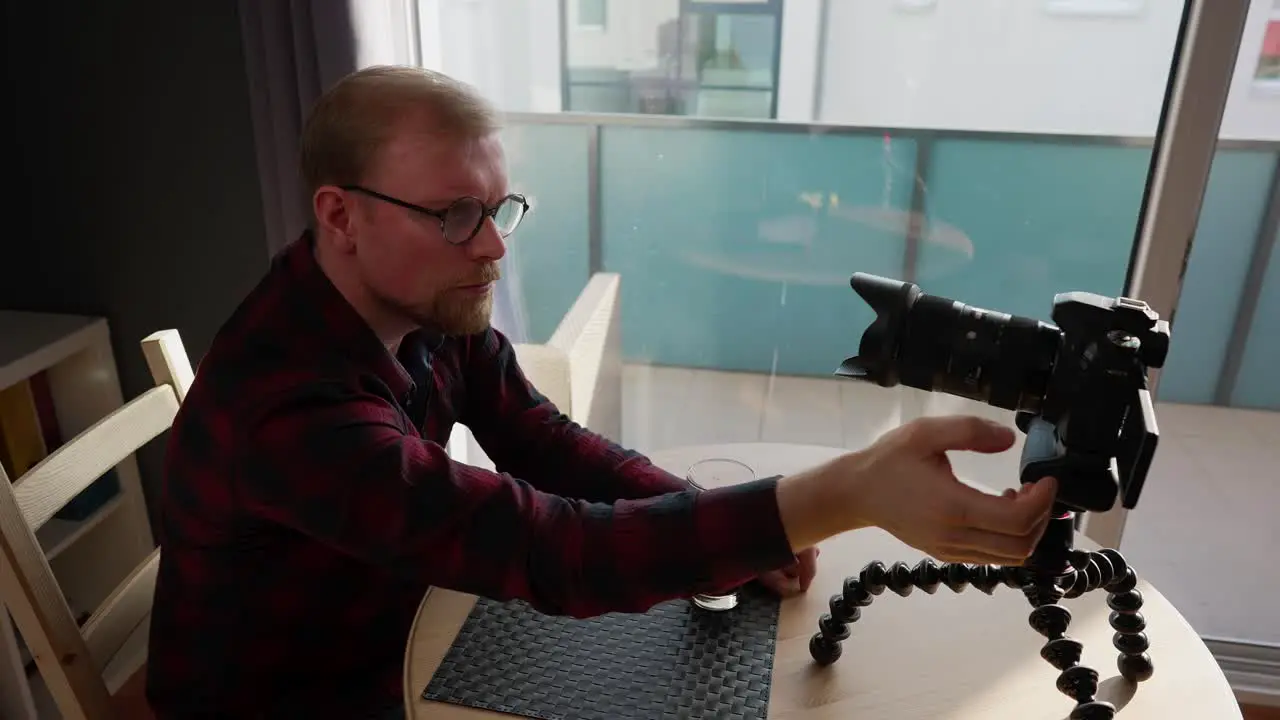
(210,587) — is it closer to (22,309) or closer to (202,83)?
(202,83)

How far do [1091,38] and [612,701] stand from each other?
154 centimetres

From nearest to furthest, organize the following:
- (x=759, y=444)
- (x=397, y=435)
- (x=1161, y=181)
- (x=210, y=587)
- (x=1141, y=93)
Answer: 1. (x=397, y=435)
2. (x=210, y=587)
3. (x=759, y=444)
4. (x=1161, y=181)
5. (x=1141, y=93)

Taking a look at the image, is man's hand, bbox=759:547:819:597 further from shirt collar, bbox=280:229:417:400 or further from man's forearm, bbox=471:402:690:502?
shirt collar, bbox=280:229:417:400

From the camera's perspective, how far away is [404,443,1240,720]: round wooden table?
887mm

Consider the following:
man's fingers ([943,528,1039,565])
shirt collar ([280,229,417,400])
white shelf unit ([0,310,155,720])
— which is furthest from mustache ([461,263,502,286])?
white shelf unit ([0,310,155,720])

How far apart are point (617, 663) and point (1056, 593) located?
420 millimetres

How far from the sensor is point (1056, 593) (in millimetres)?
880

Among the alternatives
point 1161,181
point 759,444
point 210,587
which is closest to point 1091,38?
point 1161,181

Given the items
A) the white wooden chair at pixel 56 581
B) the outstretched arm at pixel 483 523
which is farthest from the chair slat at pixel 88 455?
the outstretched arm at pixel 483 523

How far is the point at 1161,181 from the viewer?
1.58 m

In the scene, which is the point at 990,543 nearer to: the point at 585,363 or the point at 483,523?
the point at 483,523

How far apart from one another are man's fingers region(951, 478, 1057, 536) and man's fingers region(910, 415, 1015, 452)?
0.03 metres

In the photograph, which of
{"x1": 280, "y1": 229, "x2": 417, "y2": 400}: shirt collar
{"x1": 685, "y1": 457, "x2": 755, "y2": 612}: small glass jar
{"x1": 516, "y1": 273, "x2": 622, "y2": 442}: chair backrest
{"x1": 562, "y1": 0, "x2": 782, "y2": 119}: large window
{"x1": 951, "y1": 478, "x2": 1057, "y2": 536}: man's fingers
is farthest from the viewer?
{"x1": 562, "y1": 0, "x2": 782, "y2": 119}: large window

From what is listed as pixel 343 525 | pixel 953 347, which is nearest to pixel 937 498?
pixel 953 347
